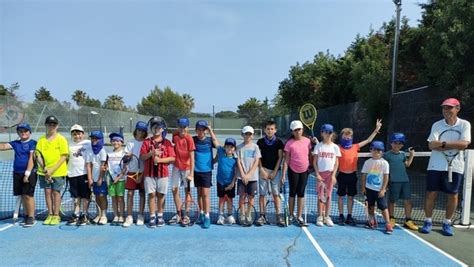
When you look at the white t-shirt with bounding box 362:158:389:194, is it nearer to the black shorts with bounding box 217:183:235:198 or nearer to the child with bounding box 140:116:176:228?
the black shorts with bounding box 217:183:235:198

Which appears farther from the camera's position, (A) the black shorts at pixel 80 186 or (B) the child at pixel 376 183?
(A) the black shorts at pixel 80 186

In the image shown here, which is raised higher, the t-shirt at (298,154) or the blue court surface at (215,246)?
the t-shirt at (298,154)

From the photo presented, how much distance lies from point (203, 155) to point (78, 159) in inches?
80.2

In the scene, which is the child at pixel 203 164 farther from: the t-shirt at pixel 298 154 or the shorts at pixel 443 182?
the shorts at pixel 443 182

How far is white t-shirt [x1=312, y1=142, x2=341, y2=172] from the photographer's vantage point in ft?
22.5

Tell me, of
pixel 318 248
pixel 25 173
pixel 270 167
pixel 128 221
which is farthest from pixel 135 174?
pixel 318 248

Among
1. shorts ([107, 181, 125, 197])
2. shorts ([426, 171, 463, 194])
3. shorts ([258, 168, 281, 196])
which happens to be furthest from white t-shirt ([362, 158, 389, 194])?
shorts ([107, 181, 125, 197])

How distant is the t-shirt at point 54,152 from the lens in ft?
22.2

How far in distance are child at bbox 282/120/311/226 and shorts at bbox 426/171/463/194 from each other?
1.96 metres

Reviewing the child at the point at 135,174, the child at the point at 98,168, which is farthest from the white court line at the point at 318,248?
the child at the point at 98,168

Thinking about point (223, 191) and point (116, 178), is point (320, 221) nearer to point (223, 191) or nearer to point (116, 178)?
point (223, 191)

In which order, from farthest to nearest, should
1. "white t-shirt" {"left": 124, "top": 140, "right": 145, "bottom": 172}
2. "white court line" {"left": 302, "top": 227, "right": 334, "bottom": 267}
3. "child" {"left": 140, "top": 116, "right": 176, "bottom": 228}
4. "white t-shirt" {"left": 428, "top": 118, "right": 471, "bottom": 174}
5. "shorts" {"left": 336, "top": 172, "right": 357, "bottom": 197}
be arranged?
"shorts" {"left": 336, "top": 172, "right": 357, "bottom": 197}
"white t-shirt" {"left": 124, "top": 140, "right": 145, "bottom": 172}
"child" {"left": 140, "top": 116, "right": 176, "bottom": 228}
"white t-shirt" {"left": 428, "top": 118, "right": 471, "bottom": 174}
"white court line" {"left": 302, "top": 227, "right": 334, "bottom": 267}

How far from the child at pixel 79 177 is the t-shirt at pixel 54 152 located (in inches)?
3.6

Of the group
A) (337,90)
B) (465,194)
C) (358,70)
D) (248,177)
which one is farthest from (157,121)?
(337,90)
